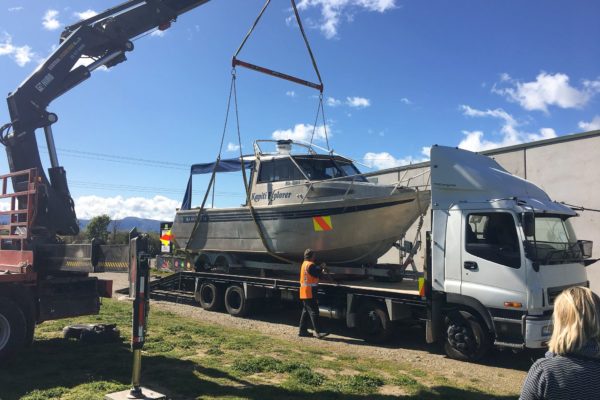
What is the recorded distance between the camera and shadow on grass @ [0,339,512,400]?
5605 millimetres

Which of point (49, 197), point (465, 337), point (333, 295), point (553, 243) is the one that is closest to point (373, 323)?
point (333, 295)

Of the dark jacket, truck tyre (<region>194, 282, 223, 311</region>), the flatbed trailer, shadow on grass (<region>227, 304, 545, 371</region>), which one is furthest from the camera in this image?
truck tyre (<region>194, 282, 223, 311</region>)

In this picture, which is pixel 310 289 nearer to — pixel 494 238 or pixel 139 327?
pixel 494 238

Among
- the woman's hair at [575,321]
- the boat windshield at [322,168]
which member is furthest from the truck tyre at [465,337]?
the woman's hair at [575,321]

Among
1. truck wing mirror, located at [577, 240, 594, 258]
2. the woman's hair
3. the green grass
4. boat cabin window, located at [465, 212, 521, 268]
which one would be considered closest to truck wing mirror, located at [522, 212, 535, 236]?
boat cabin window, located at [465, 212, 521, 268]

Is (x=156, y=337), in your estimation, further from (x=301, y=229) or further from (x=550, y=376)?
(x=550, y=376)

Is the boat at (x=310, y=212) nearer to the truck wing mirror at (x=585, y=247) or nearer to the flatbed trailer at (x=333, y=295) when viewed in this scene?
the flatbed trailer at (x=333, y=295)

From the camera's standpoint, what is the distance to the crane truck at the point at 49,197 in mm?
6742

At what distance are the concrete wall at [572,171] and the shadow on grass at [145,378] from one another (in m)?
6.55

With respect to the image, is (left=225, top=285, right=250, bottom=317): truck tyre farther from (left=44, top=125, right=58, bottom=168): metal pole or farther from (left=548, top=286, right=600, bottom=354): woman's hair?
(left=548, top=286, right=600, bottom=354): woman's hair

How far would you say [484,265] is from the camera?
736cm

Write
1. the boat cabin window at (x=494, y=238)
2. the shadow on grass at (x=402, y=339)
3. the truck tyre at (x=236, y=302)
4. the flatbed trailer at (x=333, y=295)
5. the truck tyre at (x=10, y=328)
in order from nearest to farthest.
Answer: the truck tyre at (x=10, y=328)
the boat cabin window at (x=494, y=238)
the shadow on grass at (x=402, y=339)
the flatbed trailer at (x=333, y=295)
the truck tyre at (x=236, y=302)

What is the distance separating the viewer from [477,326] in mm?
7426

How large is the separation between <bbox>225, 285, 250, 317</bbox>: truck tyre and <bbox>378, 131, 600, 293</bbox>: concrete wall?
492cm
